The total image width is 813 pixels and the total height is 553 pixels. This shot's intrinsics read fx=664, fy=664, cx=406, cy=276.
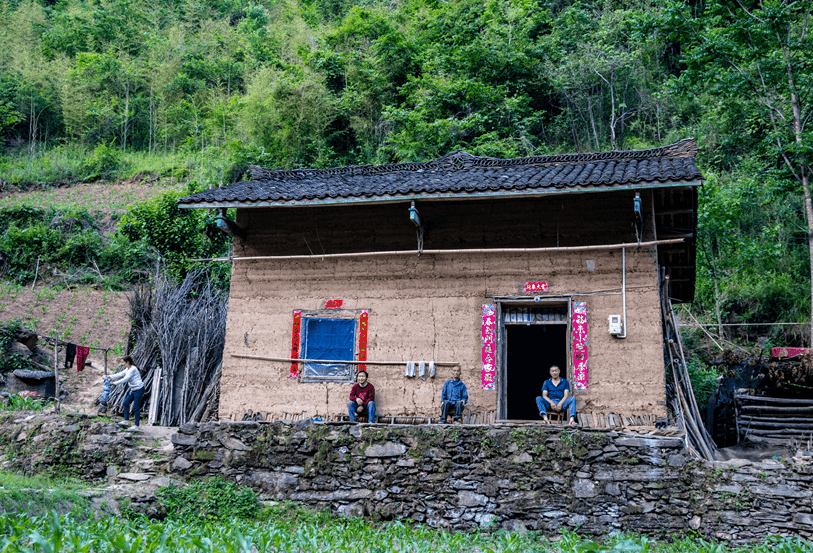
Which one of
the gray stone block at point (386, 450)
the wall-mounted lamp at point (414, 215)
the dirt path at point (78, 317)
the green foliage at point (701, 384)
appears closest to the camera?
the gray stone block at point (386, 450)

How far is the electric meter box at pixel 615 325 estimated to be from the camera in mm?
10028

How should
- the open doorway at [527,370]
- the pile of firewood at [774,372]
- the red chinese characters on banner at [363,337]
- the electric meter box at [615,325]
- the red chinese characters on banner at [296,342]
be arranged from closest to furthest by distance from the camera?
the electric meter box at [615,325]
the red chinese characters on banner at [363,337]
the red chinese characters on banner at [296,342]
the pile of firewood at [774,372]
the open doorway at [527,370]

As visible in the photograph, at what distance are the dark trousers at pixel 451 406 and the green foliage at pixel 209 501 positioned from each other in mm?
2968

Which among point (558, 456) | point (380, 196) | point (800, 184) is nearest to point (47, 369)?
point (380, 196)

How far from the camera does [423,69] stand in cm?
2627

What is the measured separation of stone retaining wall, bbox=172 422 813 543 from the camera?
27.2 ft

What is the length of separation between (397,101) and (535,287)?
18.3 m

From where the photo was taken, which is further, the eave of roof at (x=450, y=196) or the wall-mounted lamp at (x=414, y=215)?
the wall-mounted lamp at (x=414, y=215)

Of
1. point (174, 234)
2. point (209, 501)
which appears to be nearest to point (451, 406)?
point (209, 501)

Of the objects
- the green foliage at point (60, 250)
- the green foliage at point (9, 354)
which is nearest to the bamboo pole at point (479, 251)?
the green foliage at point (9, 354)

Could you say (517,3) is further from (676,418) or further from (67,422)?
(67,422)

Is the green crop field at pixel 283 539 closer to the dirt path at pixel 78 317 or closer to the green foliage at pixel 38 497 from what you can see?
the green foliage at pixel 38 497

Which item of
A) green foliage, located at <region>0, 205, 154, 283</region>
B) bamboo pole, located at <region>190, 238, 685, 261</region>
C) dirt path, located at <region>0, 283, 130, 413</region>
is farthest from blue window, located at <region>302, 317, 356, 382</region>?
green foliage, located at <region>0, 205, 154, 283</region>

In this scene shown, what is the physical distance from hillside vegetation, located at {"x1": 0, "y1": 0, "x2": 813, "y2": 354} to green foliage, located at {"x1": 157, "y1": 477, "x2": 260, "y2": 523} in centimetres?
1010
